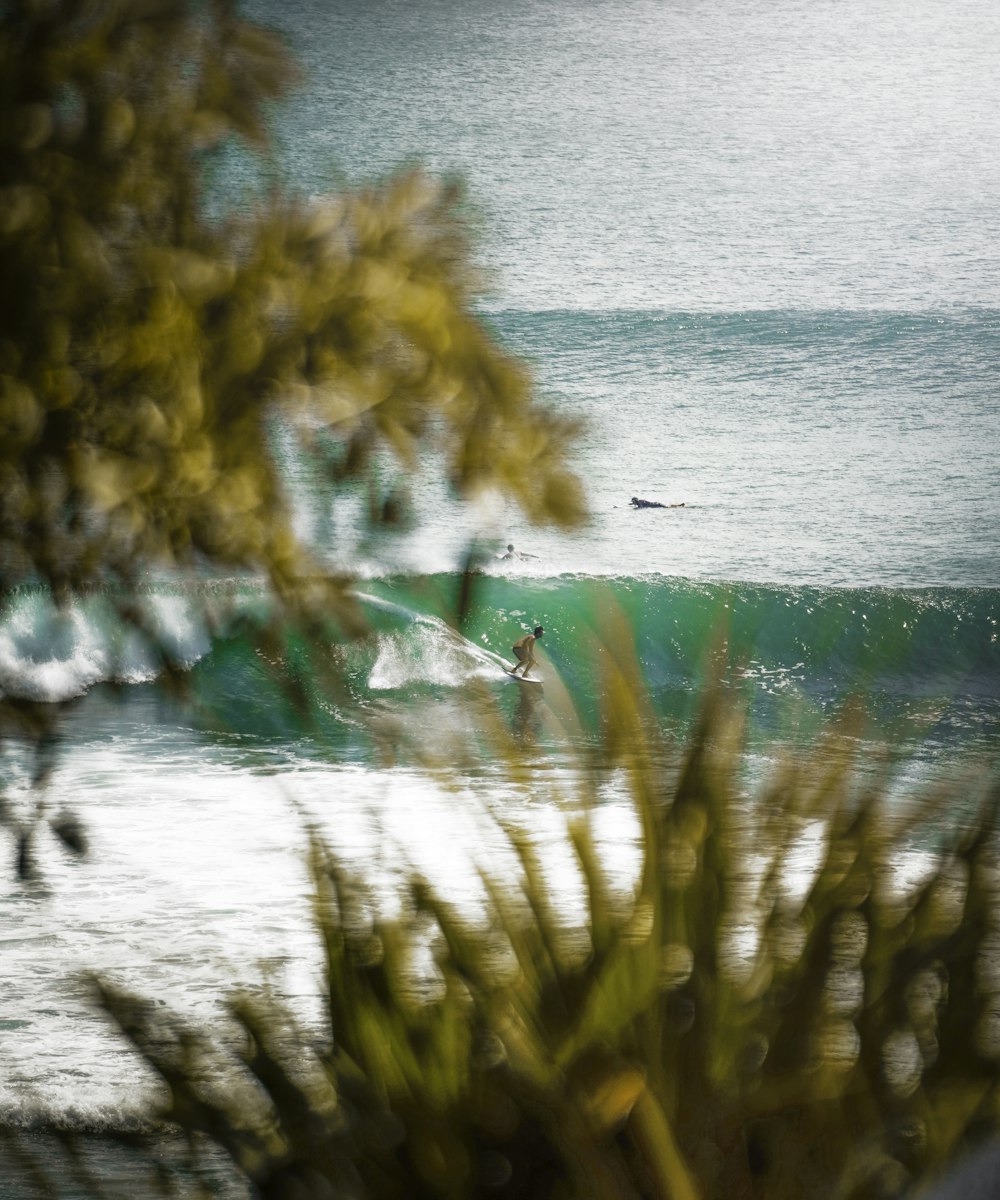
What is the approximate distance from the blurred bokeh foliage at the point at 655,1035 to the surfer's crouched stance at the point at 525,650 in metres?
1.68

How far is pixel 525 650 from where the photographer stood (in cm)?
232

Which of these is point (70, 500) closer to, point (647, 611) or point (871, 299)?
point (647, 611)

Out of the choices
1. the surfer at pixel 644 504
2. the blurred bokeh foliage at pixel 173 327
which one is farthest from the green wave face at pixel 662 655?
the blurred bokeh foliage at pixel 173 327

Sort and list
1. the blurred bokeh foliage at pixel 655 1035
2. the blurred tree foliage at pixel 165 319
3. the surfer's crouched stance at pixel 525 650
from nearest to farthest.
→ the blurred bokeh foliage at pixel 655 1035 → the blurred tree foliage at pixel 165 319 → the surfer's crouched stance at pixel 525 650

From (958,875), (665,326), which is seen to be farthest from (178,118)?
(958,875)

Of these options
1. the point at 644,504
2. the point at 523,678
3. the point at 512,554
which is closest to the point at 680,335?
the point at 644,504

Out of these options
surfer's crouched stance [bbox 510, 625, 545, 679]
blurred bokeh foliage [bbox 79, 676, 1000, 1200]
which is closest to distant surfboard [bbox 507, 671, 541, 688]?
surfer's crouched stance [bbox 510, 625, 545, 679]

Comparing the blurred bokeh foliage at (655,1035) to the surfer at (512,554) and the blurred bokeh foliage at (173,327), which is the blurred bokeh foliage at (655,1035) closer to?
the blurred bokeh foliage at (173,327)

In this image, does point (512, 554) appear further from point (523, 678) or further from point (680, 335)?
point (680, 335)

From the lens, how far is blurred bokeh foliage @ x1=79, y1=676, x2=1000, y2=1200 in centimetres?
37

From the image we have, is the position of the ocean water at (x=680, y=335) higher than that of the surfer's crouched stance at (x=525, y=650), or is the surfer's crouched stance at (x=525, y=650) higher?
the ocean water at (x=680, y=335)

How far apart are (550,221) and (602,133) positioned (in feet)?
0.51

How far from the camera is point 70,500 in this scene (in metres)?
1.45

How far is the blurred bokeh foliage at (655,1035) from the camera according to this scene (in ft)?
1.23
